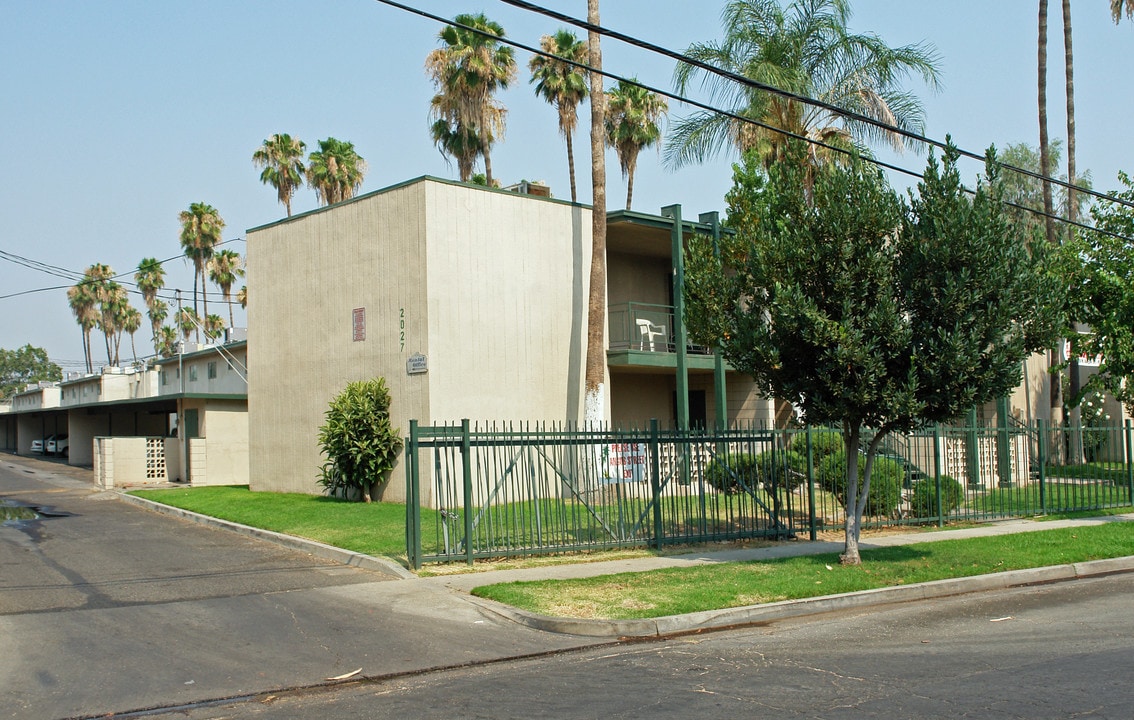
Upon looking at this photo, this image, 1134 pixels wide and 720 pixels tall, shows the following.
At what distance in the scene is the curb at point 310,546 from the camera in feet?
43.0

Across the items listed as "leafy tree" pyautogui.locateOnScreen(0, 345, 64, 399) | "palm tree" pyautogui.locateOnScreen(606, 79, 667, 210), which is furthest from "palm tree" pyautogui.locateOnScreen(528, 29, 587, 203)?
"leafy tree" pyautogui.locateOnScreen(0, 345, 64, 399)

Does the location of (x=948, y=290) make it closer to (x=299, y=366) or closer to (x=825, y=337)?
(x=825, y=337)

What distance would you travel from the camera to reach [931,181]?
1216 centimetres

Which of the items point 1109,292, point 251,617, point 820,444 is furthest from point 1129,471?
point 251,617

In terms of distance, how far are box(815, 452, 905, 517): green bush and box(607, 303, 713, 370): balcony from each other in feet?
19.3

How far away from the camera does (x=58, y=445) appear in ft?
163

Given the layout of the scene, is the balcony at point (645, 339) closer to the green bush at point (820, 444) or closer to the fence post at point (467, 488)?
the green bush at point (820, 444)

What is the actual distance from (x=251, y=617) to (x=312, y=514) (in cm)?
841

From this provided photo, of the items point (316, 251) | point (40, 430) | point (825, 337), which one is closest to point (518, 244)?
point (316, 251)

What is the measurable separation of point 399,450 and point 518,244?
4.94 metres

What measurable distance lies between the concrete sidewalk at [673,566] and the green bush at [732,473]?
3.56ft

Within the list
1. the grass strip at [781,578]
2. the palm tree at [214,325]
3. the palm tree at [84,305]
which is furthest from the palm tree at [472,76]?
the palm tree at [84,305]

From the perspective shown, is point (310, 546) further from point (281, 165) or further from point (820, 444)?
point (281, 165)

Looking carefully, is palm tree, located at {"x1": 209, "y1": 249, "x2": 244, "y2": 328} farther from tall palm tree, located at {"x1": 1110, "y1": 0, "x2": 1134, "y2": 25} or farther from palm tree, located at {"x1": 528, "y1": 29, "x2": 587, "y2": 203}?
tall palm tree, located at {"x1": 1110, "y1": 0, "x2": 1134, "y2": 25}
